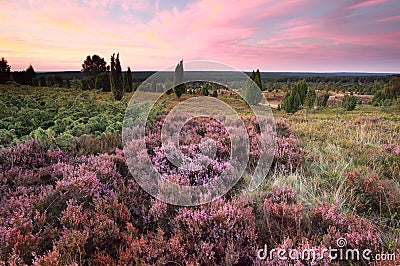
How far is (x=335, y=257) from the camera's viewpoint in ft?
7.11

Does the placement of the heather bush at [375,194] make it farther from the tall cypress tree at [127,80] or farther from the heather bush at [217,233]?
the tall cypress tree at [127,80]

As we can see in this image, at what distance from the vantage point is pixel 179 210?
2.79 meters

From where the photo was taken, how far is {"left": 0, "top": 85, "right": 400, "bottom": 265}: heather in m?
2.21

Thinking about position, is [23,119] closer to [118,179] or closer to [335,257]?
[118,179]

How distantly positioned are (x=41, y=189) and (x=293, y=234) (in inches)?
120

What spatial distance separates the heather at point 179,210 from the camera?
7.25ft

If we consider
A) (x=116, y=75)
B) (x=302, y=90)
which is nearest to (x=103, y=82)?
(x=116, y=75)

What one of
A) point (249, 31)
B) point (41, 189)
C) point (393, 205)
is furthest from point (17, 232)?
point (249, 31)

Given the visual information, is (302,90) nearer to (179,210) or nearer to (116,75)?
(116,75)
